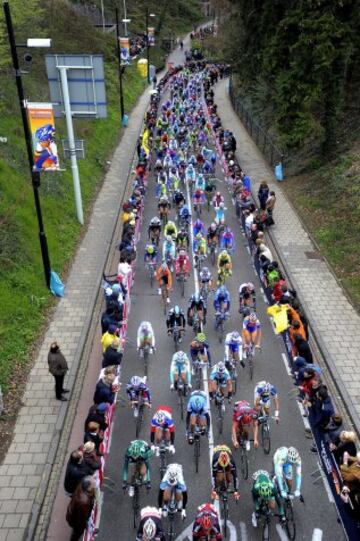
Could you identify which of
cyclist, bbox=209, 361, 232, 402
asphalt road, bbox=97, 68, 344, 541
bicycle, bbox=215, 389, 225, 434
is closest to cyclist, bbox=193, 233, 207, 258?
asphalt road, bbox=97, 68, 344, 541

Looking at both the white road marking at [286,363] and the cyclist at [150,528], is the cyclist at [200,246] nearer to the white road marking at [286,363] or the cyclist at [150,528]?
the white road marking at [286,363]

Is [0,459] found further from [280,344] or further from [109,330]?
[280,344]

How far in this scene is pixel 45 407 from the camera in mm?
12359

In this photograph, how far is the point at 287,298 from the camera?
14000 millimetres

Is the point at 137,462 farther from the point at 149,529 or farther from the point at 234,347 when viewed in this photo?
the point at 234,347

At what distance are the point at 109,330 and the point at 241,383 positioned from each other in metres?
3.71

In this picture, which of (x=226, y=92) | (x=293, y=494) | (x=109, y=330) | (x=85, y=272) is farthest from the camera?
(x=226, y=92)

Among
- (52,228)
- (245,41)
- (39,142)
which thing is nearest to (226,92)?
(245,41)

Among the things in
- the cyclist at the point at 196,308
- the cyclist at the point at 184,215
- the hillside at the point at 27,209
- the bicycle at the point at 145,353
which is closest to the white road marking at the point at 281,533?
the bicycle at the point at 145,353

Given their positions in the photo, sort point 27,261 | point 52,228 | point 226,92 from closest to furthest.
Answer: point 27,261 < point 52,228 < point 226,92

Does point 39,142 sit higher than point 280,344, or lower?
higher

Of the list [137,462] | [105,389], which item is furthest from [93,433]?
[105,389]

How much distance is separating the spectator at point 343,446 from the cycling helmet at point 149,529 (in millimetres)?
3615

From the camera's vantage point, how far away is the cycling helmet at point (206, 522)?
26.7 feet
